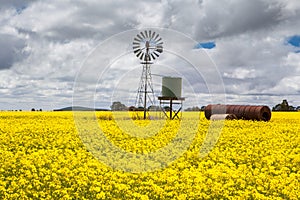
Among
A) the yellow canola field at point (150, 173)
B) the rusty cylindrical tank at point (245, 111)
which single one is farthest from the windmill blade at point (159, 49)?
the yellow canola field at point (150, 173)

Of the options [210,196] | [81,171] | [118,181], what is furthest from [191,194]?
[81,171]

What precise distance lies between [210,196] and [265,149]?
8713mm

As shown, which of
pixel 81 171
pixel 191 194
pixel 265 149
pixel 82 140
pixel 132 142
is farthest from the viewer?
pixel 82 140

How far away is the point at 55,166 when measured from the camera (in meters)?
13.2

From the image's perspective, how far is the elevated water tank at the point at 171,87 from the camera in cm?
3919

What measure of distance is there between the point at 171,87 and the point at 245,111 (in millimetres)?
6891

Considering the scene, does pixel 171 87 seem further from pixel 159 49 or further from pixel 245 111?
pixel 245 111

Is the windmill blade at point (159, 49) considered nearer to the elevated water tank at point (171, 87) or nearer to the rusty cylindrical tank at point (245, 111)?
the elevated water tank at point (171, 87)

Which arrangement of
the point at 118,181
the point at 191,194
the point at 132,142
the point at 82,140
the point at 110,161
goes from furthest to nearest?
1. the point at 82,140
2. the point at 132,142
3. the point at 110,161
4. the point at 118,181
5. the point at 191,194

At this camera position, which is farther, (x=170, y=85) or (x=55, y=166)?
(x=170, y=85)

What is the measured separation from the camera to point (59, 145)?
1997cm

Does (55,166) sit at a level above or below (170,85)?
below

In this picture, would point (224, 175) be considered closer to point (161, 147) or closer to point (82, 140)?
point (161, 147)

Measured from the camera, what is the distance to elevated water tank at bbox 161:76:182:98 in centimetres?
3919
